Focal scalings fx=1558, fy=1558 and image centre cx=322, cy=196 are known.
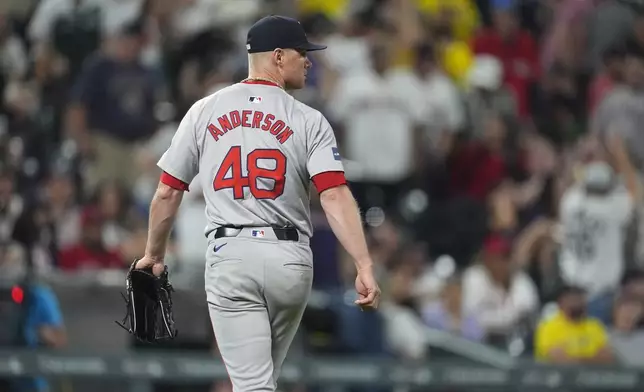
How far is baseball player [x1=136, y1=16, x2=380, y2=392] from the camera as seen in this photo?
6.18m

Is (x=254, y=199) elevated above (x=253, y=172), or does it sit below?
below

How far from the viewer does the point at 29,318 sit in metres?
10.9

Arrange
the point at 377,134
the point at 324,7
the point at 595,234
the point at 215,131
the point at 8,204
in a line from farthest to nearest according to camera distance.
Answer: the point at 324,7
the point at 377,134
the point at 595,234
the point at 8,204
the point at 215,131

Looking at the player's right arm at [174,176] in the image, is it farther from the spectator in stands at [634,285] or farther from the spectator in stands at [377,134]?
the spectator in stands at [377,134]

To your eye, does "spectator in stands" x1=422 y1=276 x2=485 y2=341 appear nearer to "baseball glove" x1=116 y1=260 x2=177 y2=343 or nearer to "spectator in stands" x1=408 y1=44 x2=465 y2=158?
"spectator in stands" x1=408 y1=44 x2=465 y2=158

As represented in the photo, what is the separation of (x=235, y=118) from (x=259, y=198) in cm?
34

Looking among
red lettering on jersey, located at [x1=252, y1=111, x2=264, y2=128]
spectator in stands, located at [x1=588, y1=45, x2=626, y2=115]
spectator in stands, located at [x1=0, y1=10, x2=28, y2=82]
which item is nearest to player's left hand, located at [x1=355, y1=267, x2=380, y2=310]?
red lettering on jersey, located at [x1=252, y1=111, x2=264, y2=128]

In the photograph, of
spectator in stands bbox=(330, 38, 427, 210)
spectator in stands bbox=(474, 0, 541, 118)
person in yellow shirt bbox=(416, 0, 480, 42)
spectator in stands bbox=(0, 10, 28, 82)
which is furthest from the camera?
person in yellow shirt bbox=(416, 0, 480, 42)

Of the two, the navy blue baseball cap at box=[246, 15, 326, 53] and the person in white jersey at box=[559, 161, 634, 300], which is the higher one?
the navy blue baseball cap at box=[246, 15, 326, 53]

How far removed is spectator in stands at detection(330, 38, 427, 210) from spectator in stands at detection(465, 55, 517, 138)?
2.82ft

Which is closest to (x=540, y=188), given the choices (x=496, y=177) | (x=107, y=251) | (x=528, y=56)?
(x=496, y=177)

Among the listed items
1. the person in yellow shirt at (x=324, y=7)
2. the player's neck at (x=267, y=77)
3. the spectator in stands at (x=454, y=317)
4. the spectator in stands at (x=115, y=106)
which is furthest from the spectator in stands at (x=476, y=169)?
the player's neck at (x=267, y=77)

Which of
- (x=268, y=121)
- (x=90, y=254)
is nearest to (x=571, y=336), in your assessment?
(x=90, y=254)

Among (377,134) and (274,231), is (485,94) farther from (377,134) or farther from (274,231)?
(274,231)
